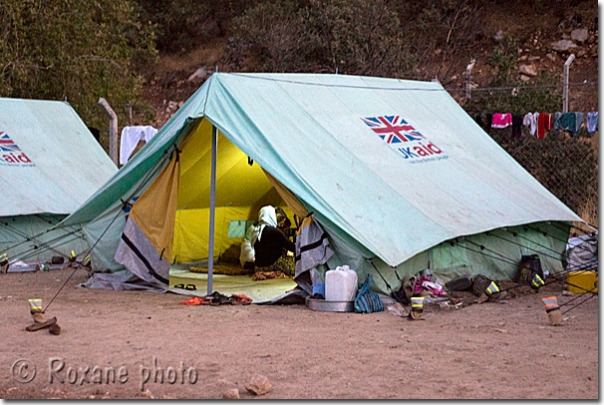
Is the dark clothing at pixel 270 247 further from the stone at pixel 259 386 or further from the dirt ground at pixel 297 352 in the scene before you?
the stone at pixel 259 386

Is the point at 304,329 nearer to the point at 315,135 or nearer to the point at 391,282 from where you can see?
the point at 391,282

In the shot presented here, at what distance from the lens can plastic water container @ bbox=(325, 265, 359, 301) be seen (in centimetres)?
753

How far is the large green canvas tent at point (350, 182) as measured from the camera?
315 inches

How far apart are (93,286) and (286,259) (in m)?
1.95

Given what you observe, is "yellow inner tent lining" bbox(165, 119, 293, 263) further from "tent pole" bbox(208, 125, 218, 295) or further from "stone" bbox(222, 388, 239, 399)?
"stone" bbox(222, 388, 239, 399)

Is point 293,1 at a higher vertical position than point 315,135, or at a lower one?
higher

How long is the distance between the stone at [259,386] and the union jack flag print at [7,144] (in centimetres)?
760

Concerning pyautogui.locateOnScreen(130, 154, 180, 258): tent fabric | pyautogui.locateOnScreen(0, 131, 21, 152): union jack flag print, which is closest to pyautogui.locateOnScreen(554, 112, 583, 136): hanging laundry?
pyautogui.locateOnScreen(130, 154, 180, 258): tent fabric

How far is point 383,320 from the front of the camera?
23.4 feet

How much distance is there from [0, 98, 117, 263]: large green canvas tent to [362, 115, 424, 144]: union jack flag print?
12.3ft

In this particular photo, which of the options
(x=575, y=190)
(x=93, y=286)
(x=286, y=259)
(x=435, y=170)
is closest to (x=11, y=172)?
(x=93, y=286)

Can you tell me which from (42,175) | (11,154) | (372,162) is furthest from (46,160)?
(372,162)

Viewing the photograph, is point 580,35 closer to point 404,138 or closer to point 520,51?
point 520,51

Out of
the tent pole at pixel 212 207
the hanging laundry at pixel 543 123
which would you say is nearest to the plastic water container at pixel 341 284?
the tent pole at pixel 212 207
